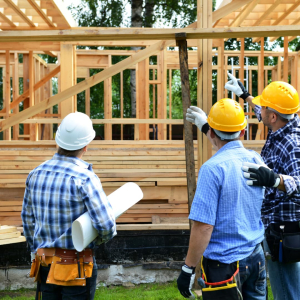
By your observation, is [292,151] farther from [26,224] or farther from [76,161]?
[26,224]

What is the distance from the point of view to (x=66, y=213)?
9.65ft

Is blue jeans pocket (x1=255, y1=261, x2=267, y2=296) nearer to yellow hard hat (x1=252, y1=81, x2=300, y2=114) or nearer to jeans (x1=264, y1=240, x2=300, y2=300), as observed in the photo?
jeans (x1=264, y1=240, x2=300, y2=300)

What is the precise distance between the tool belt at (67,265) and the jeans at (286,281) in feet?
5.01

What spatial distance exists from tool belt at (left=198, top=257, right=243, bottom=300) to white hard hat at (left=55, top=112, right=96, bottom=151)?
46.4 inches

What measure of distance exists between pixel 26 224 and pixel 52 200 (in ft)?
1.44

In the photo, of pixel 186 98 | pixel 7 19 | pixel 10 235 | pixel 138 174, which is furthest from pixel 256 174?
pixel 7 19

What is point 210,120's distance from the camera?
2.97 meters

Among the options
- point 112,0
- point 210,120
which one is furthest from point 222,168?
point 112,0

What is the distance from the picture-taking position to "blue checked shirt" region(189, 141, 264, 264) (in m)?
2.67

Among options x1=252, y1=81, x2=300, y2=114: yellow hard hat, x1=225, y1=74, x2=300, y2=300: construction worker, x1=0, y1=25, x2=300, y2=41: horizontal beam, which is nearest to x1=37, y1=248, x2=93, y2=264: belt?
x1=225, y1=74, x2=300, y2=300: construction worker

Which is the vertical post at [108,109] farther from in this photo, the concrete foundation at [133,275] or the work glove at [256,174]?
the work glove at [256,174]

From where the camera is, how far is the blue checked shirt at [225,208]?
2672 mm

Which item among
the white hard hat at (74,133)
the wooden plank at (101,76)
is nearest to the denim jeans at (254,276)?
the white hard hat at (74,133)

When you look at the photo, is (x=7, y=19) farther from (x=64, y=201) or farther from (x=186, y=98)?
(x=64, y=201)
